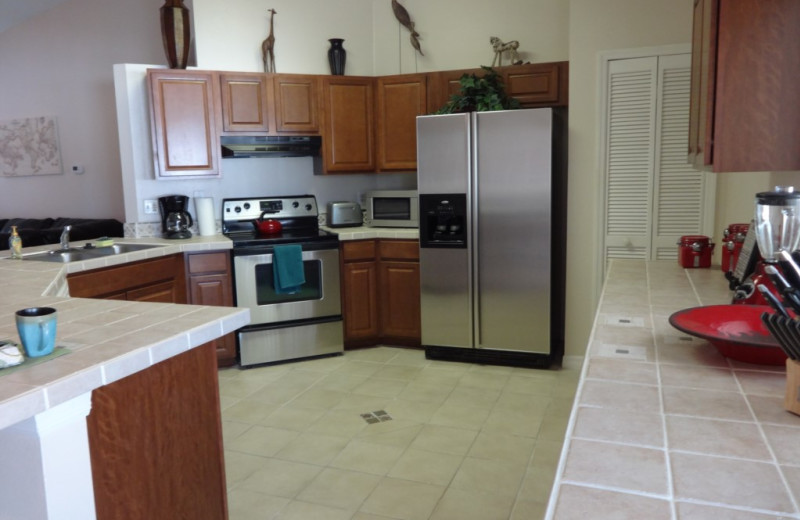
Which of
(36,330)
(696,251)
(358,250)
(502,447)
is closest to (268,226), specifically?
(358,250)

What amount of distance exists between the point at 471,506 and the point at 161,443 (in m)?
1.27

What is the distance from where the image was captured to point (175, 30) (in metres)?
4.15

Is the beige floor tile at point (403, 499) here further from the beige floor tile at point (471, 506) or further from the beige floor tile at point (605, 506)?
the beige floor tile at point (605, 506)

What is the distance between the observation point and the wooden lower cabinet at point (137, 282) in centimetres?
321

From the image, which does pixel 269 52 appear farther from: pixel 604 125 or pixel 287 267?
pixel 604 125

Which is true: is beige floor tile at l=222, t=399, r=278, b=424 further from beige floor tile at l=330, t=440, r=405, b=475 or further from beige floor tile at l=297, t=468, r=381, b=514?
beige floor tile at l=297, t=468, r=381, b=514

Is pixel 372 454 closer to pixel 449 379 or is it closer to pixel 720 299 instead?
pixel 449 379

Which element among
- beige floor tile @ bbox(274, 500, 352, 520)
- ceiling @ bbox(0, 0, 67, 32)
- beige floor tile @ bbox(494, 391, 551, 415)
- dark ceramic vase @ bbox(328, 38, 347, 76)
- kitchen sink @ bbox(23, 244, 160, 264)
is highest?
ceiling @ bbox(0, 0, 67, 32)

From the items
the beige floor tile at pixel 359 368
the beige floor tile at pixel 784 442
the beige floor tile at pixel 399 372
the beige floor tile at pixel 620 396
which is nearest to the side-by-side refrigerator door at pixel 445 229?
the beige floor tile at pixel 399 372

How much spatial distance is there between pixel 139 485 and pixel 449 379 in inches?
96.6

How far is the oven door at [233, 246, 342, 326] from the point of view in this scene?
411 cm

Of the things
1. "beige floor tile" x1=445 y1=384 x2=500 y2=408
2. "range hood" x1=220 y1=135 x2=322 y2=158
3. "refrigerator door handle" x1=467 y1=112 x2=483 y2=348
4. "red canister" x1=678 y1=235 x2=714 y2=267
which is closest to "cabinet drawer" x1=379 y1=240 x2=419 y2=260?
"refrigerator door handle" x1=467 y1=112 x2=483 y2=348

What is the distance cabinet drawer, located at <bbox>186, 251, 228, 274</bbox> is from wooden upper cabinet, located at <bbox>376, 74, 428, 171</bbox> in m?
1.39

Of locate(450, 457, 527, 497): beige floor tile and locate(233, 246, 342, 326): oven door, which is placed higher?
locate(233, 246, 342, 326): oven door
